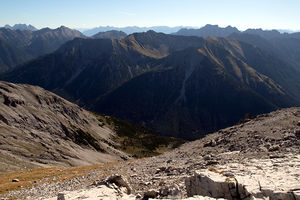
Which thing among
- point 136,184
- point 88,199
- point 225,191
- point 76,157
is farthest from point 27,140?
point 225,191

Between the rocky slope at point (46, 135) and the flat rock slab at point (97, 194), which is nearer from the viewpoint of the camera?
the flat rock slab at point (97, 194)

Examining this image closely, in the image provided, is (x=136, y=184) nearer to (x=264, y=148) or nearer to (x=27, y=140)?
(x=264, y=148)

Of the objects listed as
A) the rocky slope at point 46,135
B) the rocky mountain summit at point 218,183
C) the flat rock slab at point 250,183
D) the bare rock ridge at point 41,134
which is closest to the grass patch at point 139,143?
the rocky slope at point 46,135

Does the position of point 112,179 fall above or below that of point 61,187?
above

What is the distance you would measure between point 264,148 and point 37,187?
3398 cm

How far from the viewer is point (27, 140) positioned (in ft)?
265

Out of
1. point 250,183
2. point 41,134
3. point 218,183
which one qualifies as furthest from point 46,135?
point 250,183

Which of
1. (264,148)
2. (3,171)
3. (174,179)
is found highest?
(264,148)

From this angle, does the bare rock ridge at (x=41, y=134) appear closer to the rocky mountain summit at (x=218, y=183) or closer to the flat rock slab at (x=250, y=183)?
the rocky mountain summit at (x=218, y=183)

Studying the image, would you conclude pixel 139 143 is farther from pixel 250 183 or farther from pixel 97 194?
pixel 250 183

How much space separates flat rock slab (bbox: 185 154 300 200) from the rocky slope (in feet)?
185

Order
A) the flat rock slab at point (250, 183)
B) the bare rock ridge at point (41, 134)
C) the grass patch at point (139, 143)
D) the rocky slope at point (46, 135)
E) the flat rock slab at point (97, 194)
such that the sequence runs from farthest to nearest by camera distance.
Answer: the grass patch at point (139, 143) → the rocky slope at point (46, 135) → the bare rock ridge at point (41, 134) → the flat rock slab at point (97, 194) → the flat rock slab at point (250, 183)

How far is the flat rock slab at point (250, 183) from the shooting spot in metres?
17.6

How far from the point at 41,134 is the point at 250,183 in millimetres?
84914
